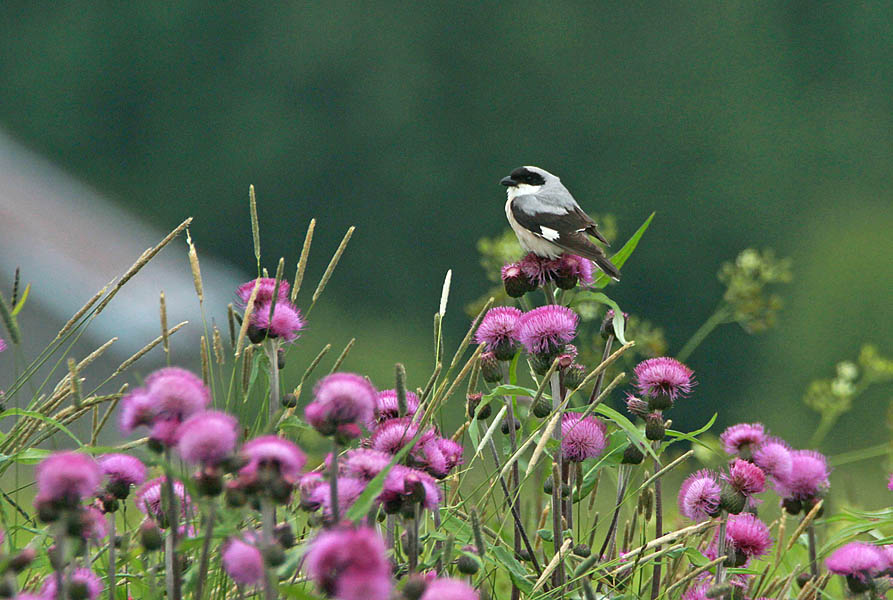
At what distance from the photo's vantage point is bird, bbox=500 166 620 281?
79.7 inches

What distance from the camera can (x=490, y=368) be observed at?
5.74 ft

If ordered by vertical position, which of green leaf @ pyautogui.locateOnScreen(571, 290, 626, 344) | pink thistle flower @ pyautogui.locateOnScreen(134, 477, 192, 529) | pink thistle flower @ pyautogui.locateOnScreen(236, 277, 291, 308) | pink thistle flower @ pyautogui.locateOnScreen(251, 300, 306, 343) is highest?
pink thistle flower @ pyautogui.locateOnScreen(236, 277, 291, 308)

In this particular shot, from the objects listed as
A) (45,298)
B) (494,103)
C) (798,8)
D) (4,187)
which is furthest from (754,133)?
(4,187)

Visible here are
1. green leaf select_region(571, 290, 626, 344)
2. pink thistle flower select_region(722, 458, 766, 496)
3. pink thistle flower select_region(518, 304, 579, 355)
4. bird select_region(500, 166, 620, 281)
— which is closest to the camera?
pink thistle flower select_region(722, 458, 766, 496)

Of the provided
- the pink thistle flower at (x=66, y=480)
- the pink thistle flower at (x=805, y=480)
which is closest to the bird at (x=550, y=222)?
the pink thistle flower at (x=805, y=480)

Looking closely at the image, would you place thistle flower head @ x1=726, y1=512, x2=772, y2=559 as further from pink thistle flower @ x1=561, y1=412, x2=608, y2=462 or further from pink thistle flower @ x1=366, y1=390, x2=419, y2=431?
pink thistle flower @ x1=366, y1=390, x2=419, y2=431

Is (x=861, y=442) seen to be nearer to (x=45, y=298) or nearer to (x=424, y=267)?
(x=424, y=267)

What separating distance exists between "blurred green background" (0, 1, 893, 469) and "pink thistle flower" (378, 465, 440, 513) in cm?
2265

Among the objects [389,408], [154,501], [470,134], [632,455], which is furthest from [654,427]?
[470,134]

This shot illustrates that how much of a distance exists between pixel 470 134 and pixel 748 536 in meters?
26.4

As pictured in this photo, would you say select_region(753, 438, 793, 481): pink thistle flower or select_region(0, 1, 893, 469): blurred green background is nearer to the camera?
select_region(753, 438, 793, 481): pink thistle flower

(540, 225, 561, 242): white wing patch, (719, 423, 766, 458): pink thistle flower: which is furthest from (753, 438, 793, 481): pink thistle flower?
(540, 225, 561, 242): white wing patch

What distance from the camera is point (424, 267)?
2655cm

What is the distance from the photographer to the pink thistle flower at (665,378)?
162 cm
